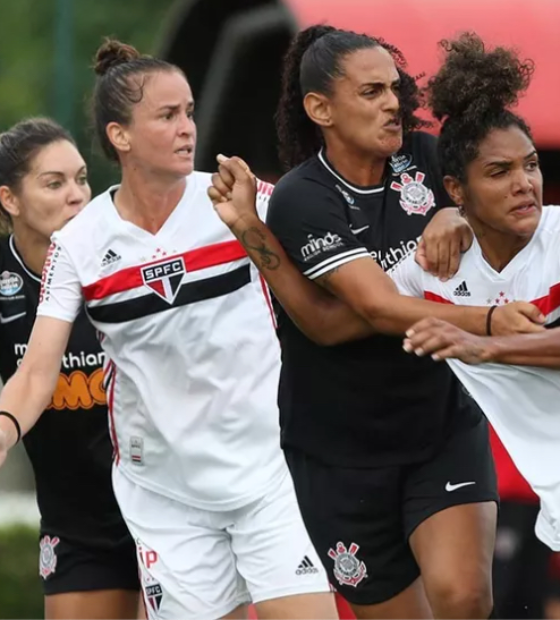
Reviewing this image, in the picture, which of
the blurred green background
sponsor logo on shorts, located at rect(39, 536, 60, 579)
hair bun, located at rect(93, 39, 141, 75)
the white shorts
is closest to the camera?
the white shorts

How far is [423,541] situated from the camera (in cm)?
565

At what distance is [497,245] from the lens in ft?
17.4

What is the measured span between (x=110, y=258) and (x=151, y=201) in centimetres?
24

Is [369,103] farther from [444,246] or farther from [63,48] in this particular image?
[63,48]

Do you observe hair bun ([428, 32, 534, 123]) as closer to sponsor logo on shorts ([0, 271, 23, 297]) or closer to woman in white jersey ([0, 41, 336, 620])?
woman in white jersey ([0, 41, 336, 620])

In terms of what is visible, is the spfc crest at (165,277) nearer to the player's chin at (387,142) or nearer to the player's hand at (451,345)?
the player's chin at (387,142)

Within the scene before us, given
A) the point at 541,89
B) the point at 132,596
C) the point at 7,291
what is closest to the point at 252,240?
the point at 7,291

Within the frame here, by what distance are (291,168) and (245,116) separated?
473cm

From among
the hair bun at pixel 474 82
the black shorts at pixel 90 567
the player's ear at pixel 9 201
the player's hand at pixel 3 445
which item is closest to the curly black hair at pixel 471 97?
the hair bun at pixel 474 82

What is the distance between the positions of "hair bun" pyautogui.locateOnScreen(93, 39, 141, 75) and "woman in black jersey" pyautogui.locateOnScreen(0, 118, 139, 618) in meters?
0.50

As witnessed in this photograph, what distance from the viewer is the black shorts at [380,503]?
5.71 meters

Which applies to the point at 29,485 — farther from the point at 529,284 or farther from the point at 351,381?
the point at 529,284

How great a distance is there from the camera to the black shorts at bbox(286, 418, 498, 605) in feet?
18.7

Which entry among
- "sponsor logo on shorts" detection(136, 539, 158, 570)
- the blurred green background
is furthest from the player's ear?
the blurred green background
